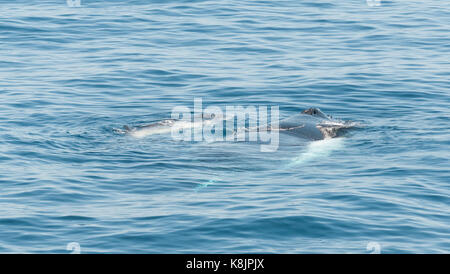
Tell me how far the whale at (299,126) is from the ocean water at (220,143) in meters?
0.48

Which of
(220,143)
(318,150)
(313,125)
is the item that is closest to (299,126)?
(313,125)

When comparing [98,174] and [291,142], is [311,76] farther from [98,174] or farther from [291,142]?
[98,174]

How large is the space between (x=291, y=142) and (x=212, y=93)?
619 cm

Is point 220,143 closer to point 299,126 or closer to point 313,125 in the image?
point 299,126

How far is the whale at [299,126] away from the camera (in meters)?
20.4

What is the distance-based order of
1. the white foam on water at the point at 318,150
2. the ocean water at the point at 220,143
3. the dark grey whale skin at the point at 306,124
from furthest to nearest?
the dark grey whale skin at the point at 306,124 < the white foam on water at the point at 318,150 < the ocean water at the point at 220,143

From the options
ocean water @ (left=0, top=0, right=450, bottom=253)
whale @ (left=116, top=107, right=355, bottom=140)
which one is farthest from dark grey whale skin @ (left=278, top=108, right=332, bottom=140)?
ocean water @ (left=0, top=0, right=450, bottom=253)

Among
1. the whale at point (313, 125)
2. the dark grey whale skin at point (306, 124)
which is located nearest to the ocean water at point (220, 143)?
the whale at point (313, 125)

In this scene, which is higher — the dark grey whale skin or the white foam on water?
the dark grey whale skin

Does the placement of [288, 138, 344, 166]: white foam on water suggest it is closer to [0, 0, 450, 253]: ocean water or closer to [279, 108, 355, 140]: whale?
[0, 0, 450, 253]: ocean water

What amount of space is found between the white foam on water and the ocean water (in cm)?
6

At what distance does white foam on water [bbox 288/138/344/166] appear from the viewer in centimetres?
1828

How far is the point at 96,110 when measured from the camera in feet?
76.3

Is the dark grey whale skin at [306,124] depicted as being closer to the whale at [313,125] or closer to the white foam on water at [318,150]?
the whale at [313,125]
